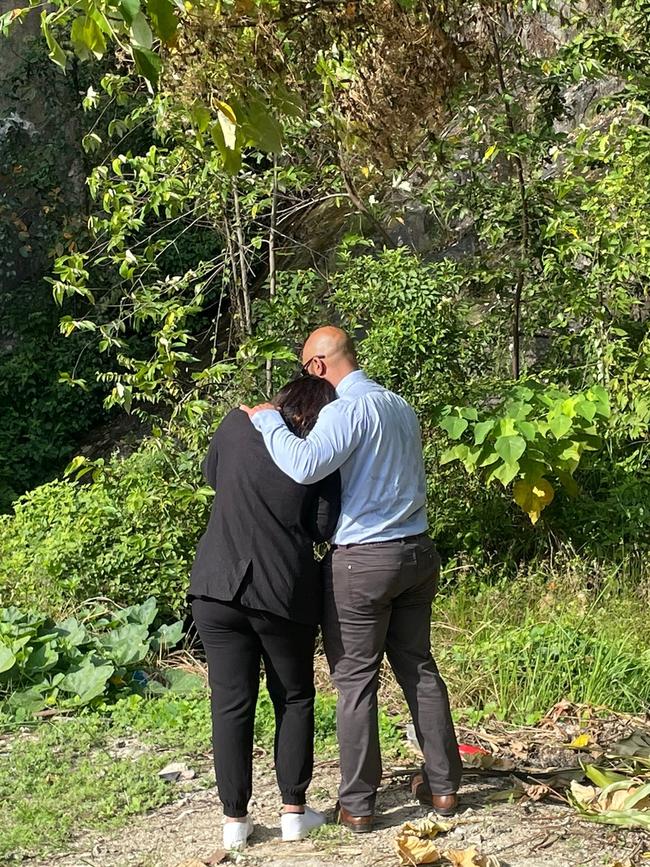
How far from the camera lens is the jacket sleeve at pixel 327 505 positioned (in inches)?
172

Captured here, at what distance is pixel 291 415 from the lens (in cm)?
437

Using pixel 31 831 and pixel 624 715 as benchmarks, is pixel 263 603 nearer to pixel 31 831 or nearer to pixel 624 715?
pixel 31 831

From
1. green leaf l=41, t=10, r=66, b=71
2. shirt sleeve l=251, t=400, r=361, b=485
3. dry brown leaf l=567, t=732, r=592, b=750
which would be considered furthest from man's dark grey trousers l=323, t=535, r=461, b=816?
green leaf l=41, t=10, r=66, b=71

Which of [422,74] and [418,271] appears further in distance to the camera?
[418,271]

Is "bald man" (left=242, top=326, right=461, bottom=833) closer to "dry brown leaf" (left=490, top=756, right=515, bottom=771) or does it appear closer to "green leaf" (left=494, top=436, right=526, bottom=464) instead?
"dry brown leaf" (left=490, top=756, right=515, bottom=771)

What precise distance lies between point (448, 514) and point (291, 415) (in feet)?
12.4

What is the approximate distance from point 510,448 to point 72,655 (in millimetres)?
2927

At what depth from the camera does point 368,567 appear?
4.29 meters

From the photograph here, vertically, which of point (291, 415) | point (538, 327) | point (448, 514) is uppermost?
point (538, 327)

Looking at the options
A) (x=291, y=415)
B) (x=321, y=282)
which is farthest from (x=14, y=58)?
(x=291, y=415)

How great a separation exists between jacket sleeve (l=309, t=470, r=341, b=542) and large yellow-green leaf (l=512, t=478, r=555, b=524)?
2989 mm

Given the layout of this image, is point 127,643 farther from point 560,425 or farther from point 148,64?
point 148,64

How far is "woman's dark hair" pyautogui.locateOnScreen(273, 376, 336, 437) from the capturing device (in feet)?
14.3

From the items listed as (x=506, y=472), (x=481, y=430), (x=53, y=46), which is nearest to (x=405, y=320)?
(x=481, y=430)
